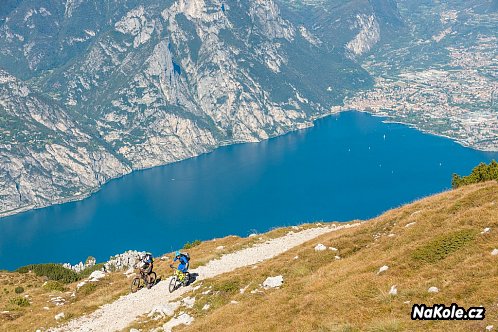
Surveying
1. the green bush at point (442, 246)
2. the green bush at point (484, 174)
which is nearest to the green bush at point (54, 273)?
the green bush at point (442, 246)

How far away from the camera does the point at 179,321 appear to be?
32.2 meters

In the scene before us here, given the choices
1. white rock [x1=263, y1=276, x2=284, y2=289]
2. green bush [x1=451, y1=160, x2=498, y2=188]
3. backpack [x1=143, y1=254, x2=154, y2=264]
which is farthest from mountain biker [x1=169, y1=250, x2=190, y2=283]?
green bush [x1=451, y1=160, x2=498, y2=188]

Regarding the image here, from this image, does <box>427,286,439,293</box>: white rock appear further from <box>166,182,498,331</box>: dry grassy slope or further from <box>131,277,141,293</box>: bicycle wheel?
<box>131,277,141,293</box>: bicycle wheel

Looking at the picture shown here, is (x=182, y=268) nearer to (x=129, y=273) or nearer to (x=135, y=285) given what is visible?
(x=135, y=285)

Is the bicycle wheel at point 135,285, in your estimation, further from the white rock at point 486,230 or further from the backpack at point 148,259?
the white rock at point 486,230

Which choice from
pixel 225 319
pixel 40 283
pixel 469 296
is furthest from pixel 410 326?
pixel 40 283

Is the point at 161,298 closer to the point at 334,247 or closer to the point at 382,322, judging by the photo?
the point at 334,247

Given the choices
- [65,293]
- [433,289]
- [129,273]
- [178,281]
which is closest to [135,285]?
[178,281]

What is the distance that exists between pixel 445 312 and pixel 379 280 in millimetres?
5615

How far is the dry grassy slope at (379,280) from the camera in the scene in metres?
21.2

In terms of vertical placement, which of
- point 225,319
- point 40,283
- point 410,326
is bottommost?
point 40,283

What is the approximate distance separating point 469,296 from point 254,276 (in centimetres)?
1844

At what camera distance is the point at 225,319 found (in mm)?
28172

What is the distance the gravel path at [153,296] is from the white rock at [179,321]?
185 inches
